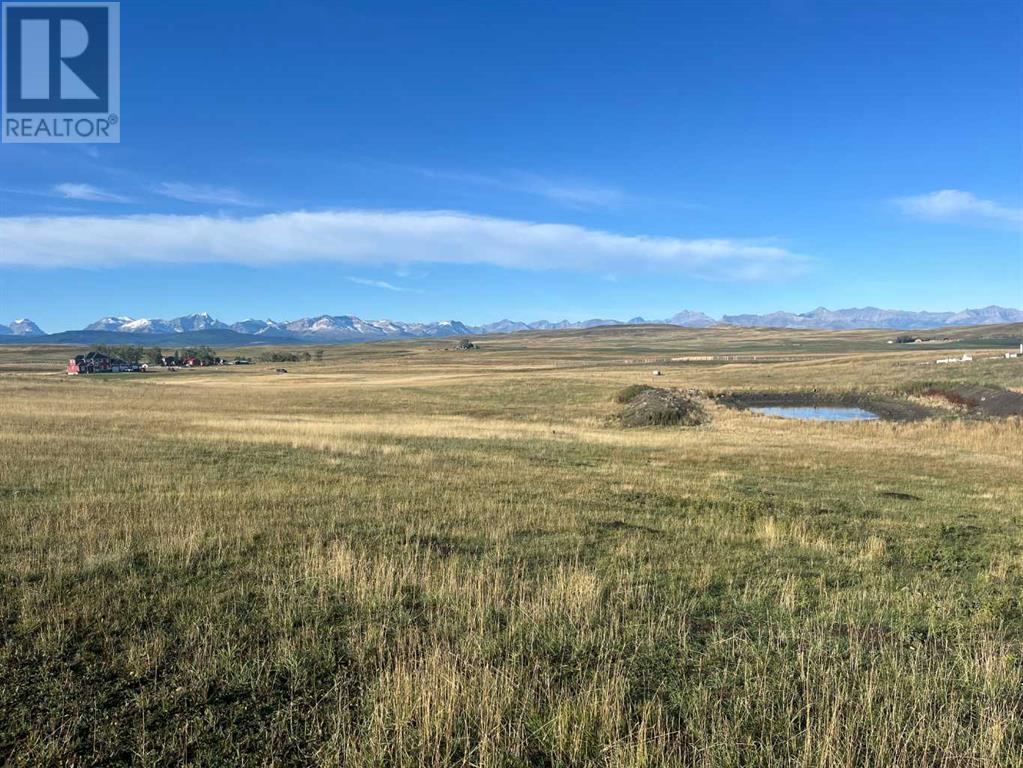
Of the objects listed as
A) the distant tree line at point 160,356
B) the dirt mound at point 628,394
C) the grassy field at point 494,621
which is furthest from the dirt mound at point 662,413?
the distant tree line at point 160,356

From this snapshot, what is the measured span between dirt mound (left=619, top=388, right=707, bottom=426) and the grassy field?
2332 cm

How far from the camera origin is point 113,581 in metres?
7.97

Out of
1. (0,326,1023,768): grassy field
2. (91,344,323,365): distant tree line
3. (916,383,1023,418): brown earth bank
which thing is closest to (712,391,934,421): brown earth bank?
(916,383,1023,418): brown earth bank

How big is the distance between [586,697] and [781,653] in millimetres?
2445

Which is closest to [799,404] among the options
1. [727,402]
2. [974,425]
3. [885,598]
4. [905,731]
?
[727,402]

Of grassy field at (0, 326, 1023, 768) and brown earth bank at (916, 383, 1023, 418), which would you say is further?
brown earth bank at (916, 383, 1023, 418)

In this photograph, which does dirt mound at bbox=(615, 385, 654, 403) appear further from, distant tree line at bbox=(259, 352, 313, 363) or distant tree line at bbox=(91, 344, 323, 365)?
distant tree line at bbox=(259, 352, 313, 363)

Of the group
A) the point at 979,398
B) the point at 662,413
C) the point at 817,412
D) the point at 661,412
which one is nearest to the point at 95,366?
the point at 661,412

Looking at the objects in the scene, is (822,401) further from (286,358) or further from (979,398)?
(286,358)

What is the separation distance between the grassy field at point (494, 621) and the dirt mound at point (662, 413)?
2332 centimetres

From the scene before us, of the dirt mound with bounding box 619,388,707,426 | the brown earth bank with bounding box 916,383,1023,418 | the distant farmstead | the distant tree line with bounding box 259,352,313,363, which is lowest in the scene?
the dirt mound with bounding box 619,388,707,426

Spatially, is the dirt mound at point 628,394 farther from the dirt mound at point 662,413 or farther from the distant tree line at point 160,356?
the distant tree line at point 160,356

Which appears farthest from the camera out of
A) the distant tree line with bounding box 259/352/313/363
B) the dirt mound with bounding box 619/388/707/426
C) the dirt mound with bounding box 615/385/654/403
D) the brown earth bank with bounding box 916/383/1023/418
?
the distant tree line with bounding box 259/352/313/363

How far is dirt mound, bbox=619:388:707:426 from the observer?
41.1 m
